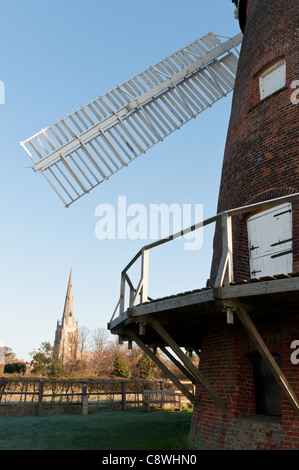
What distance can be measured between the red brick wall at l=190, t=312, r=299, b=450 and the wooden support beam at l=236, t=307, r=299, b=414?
0.19 meters

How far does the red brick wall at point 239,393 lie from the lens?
16.9 ft

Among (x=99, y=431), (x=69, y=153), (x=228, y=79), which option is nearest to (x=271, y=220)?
(x=99, y=431)

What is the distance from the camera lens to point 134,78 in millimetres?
12211

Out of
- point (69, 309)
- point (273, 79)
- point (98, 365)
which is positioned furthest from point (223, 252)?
point (69, 309)

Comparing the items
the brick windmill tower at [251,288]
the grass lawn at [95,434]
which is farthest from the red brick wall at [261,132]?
the grass lawn at [95,434]

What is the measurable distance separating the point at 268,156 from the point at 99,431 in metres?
6.23

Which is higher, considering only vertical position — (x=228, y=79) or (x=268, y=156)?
(x=228, y=79)

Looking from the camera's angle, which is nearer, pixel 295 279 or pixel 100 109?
pixel 295 279

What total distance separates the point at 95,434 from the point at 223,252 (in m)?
5.23

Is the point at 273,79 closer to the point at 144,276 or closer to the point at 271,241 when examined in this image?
the point at 271,241

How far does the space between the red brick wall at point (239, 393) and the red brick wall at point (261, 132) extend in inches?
34.2

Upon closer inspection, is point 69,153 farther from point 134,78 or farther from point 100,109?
point 134,78

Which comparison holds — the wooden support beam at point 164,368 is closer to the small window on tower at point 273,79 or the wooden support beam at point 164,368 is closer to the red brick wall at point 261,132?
the red brick wall at point 261,132

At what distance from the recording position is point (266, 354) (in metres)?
4.74
